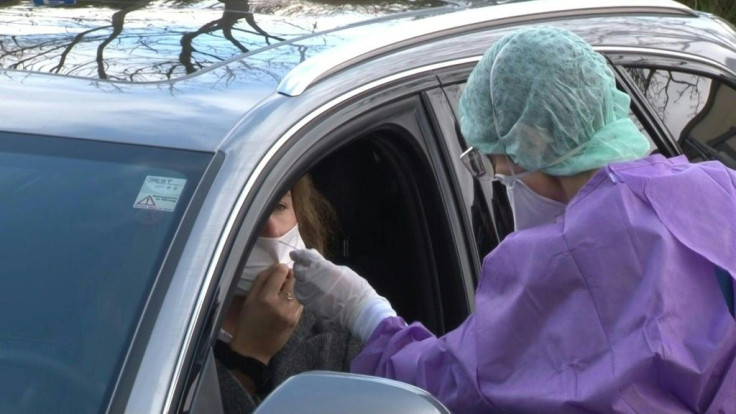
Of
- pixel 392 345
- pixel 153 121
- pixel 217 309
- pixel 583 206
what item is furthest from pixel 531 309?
pixel 153 121

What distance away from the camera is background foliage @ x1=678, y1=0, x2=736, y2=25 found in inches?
314

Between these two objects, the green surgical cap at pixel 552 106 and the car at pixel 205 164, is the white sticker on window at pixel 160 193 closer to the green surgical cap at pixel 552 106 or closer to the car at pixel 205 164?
the car at pixel 205 164

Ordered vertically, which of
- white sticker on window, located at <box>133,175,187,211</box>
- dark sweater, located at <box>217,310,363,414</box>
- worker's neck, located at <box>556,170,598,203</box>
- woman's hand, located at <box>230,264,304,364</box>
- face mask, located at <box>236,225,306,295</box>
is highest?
white sticker on window, located at <box>133,175,187,211</box>

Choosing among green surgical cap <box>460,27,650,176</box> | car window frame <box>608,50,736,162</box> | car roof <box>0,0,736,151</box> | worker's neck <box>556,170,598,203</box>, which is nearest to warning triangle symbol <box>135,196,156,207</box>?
car roof <box>0,0,736,151</box>

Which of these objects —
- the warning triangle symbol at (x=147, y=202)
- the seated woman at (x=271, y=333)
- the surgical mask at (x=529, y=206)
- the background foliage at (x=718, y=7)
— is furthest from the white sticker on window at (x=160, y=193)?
the background foliage at (x=718, y=7)

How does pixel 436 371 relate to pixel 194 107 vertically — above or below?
below

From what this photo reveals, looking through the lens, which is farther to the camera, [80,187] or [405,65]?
[405,65]

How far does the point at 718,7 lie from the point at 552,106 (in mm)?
6214

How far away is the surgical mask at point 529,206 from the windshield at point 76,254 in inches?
25.0

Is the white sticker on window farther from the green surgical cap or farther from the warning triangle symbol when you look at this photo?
the green surgical cap

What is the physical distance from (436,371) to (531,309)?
0.25 m

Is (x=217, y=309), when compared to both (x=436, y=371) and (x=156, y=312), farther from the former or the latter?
(x=436, y=371)

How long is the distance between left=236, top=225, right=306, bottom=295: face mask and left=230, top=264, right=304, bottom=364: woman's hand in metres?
0.02

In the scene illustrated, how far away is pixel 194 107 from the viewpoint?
2.14 m
